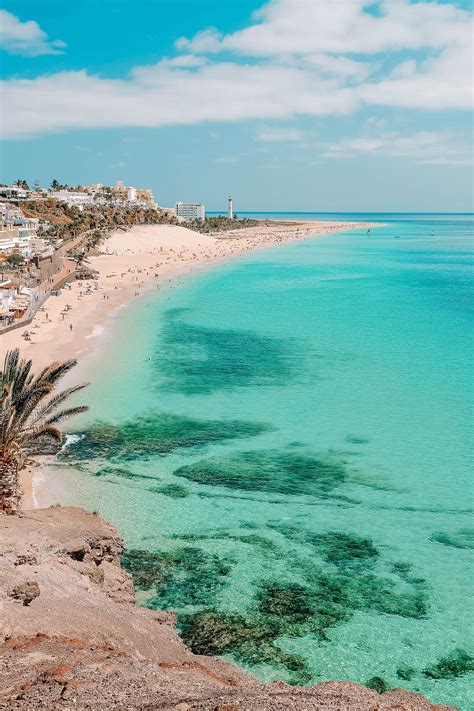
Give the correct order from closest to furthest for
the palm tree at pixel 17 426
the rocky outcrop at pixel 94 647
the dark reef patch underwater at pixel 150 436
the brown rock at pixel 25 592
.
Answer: the rocky outcrop at pixel 94 647, the brown rock at pixel 25 592, the palm tree at pixel 17 426, the dark reef patch underwater at pixel 150 436

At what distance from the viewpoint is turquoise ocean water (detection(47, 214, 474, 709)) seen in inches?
523

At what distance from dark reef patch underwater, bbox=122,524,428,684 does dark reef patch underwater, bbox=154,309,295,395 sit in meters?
14.7

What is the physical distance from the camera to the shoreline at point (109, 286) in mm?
35562

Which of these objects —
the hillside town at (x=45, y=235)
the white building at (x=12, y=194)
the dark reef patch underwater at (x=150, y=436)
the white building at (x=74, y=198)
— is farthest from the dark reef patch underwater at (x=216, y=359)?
the white building at (x=74, y=198)

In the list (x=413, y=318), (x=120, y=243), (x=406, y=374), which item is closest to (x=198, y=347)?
(x=406, y=374)

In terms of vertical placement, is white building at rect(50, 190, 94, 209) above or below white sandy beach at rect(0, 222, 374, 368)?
A: above

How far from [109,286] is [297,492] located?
172 feet

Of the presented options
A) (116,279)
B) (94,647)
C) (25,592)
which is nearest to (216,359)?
(25,592)

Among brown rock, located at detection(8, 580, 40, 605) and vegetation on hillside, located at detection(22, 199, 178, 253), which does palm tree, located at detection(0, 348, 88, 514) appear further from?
vegetation on hillside, located at detection(22, 199, 178, 253)

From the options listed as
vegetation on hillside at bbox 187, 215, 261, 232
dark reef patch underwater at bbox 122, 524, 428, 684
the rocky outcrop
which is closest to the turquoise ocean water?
dark reef patch underwater at bbox 122, 524, 428, 684

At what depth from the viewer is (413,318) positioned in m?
52.6

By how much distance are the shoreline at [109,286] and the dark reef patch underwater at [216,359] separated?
15.8ft

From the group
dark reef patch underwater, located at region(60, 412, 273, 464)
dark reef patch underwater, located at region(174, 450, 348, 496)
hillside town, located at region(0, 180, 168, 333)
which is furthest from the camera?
hillside town, located at region(0, 180, 168, 333)

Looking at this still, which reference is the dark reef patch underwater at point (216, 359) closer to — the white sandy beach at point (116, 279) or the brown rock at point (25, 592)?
the white sandy beach at point (116, 279)
